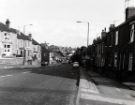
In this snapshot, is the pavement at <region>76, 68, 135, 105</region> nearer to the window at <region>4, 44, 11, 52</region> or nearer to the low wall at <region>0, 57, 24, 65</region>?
the low wall at <region>0, 57, 24, 65</region>

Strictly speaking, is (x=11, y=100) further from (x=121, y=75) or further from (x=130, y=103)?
(x=121, y=75)

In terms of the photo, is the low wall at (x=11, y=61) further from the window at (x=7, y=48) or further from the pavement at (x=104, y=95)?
the pavement at (x=104, y=95)

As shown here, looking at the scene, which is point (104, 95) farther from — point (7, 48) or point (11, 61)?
point (7, 48)

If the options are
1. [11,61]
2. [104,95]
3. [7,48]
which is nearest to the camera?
[104,95]

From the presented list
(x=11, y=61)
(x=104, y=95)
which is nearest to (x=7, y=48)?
(x=11, y=61)

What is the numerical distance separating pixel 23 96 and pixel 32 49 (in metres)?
109

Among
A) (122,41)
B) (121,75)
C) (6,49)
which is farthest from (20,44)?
(121,75)

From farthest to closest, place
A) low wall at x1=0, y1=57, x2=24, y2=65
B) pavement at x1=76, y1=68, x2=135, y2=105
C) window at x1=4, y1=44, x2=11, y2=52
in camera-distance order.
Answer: window at x1=4, y1=44, x2=11, y2=52
low wall at x1=0, y1=57, x2=24, y2=65
pavement at x1=76, y1=68, x2=135, y2=105

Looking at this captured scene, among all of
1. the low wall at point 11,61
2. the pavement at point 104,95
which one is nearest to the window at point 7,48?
the low wall at point 11,61

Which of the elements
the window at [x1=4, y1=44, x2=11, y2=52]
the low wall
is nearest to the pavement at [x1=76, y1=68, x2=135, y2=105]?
the low wall

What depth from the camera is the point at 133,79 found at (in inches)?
1353

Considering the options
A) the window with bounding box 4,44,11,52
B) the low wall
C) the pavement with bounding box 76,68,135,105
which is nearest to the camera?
the pavement with bounding box 76,68,135,105

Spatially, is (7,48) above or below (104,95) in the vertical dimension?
above

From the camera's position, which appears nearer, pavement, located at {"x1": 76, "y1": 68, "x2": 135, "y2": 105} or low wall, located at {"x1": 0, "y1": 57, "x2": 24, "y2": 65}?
pavement, located at {"x1": 76, "y1": 68, "x2": 135, "y2": 105}
